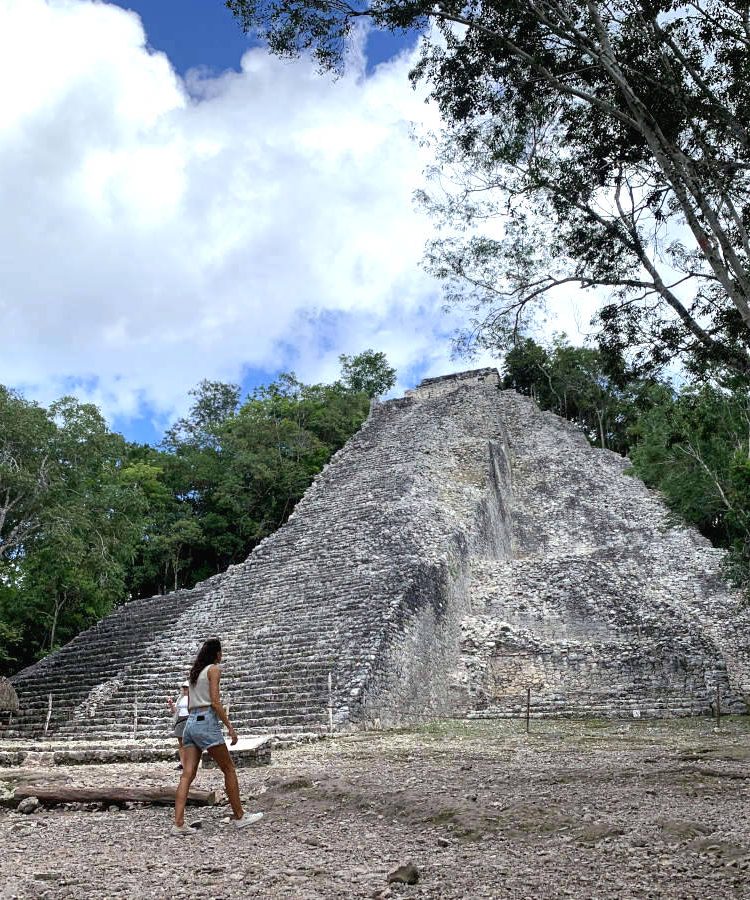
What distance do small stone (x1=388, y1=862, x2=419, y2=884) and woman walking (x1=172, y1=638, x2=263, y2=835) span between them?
4.61 ft

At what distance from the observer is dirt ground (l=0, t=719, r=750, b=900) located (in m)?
3.05

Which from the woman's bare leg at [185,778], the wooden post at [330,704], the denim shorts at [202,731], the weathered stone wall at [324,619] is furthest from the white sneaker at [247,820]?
the weathered stone wall at [324,619]

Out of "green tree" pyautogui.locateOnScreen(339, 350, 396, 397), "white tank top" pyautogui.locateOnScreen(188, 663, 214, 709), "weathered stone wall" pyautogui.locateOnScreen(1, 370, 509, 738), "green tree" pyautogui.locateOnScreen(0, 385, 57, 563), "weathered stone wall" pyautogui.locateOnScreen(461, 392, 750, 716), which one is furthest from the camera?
"green tree" pyautogui.locateOnScreen(339, 350, 396, 397)

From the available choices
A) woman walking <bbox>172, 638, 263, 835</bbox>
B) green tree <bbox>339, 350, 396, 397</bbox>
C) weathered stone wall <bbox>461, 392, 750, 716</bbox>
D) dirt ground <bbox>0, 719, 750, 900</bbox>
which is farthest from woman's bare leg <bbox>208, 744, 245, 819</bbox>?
green tree <bbox>339, 350, 396, 397</bbox>

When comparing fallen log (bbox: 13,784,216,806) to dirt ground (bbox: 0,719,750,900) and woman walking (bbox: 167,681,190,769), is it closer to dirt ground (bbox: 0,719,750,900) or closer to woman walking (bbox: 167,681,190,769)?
dirt ground (bbox: 0,719,750,900)

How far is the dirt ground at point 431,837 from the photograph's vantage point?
3049 millimetres

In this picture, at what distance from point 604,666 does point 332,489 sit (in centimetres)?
923

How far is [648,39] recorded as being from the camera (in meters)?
6.79

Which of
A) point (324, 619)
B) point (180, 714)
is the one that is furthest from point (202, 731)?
point (324, 619)

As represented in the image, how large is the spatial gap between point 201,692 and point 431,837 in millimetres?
1536

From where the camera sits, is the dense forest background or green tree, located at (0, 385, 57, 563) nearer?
the dense forest background

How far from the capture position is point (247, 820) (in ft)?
13.9

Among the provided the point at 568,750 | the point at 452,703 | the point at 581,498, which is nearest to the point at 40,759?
the point at 568,750

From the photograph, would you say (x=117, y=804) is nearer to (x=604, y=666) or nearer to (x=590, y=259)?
(x=590, y=259)
